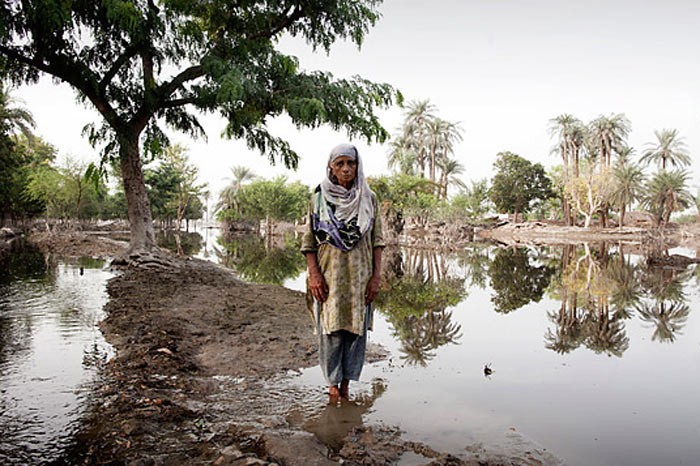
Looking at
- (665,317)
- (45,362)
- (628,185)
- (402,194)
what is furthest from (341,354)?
(628,185)

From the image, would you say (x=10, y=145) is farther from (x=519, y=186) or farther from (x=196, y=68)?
(x=519, y=186)

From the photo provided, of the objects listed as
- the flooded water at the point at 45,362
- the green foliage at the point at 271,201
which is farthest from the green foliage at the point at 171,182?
the flooded water at the point at 45,362

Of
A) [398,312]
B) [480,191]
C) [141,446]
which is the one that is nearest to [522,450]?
[141,446]

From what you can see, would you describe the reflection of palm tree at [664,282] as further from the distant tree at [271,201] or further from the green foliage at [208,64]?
the distant tree at [271,201]

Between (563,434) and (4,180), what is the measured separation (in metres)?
35.1

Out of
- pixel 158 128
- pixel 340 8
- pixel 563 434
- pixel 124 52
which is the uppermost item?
pixel 340 8

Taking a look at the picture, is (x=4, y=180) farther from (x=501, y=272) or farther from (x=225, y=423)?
(x=225, y=423)

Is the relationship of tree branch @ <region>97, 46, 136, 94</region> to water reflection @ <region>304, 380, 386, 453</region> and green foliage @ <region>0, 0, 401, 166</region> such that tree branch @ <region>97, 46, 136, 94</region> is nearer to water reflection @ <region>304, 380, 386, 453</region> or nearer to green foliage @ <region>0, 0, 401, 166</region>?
green foliage @ <region>0, 0, 401, 166</region>

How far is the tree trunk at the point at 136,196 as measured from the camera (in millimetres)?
11188

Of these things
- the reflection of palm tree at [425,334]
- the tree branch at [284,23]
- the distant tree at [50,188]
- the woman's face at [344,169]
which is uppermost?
the tree branch at [284,23]

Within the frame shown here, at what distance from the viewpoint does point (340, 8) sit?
1087cm

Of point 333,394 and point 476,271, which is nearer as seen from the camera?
point 333,394

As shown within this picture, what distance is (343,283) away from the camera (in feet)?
11.2

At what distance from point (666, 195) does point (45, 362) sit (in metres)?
52.1
